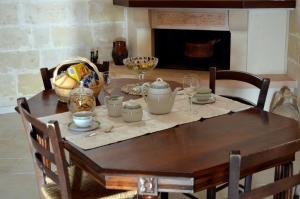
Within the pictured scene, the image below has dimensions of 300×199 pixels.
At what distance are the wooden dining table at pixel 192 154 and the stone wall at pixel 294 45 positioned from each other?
176 centimetres

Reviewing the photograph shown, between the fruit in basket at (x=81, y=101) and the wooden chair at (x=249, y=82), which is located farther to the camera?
the wooden chair at (x=249, y=82)

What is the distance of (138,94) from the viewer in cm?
246

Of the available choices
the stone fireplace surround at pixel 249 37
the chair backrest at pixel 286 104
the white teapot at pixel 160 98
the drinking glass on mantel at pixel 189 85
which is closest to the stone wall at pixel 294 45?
the stone fireplace surround at pixel 249 37

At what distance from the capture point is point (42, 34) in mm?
4441

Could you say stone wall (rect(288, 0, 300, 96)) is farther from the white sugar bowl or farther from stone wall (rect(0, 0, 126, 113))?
the white sugar bowl

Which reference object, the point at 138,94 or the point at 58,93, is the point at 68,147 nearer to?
the point at 58,93

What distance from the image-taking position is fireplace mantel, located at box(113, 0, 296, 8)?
377cm

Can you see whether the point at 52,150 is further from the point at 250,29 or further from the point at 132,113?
the point at 250,29

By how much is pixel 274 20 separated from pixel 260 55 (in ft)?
1.05

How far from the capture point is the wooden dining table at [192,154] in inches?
59.8

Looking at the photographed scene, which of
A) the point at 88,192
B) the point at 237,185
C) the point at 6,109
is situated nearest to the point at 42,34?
the point at 6,109

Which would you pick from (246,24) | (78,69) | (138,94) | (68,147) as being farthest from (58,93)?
(246,24)

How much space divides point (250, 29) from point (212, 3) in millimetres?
403

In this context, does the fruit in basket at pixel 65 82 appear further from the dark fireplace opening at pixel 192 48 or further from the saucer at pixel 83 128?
the dark fireplace opening at pixel 192 48
